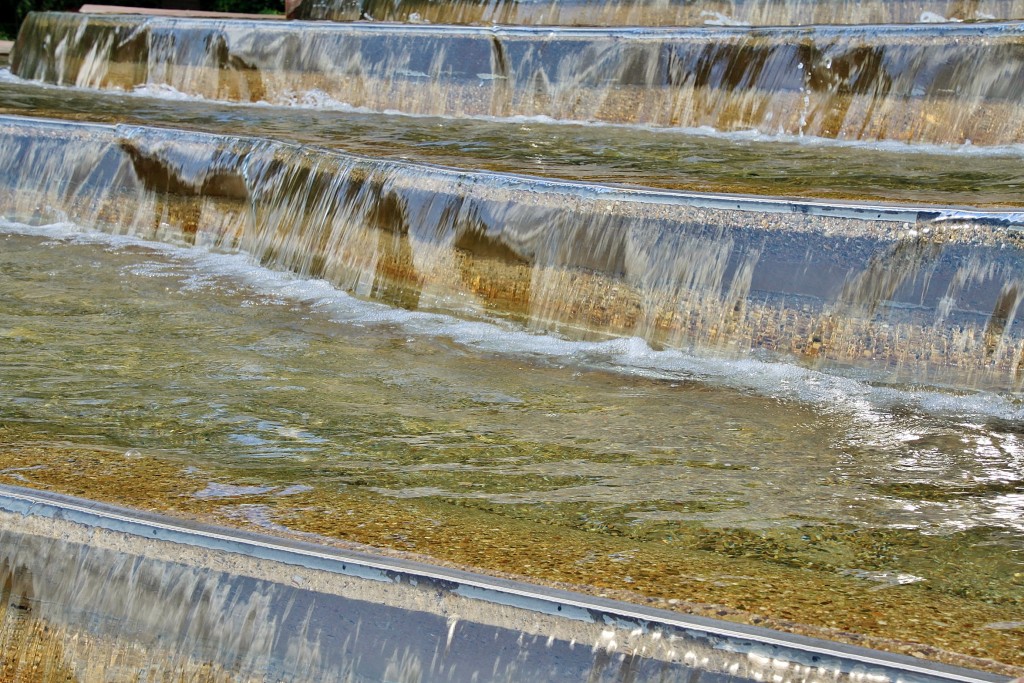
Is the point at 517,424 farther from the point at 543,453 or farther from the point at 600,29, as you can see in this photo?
the point at 600,29

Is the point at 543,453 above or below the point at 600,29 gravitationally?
below

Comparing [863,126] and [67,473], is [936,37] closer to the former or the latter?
[863,126]

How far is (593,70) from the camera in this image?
8.88 metres

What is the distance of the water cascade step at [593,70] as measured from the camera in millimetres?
7461

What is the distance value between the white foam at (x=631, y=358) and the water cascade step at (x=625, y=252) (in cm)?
9

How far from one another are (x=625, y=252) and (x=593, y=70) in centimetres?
416

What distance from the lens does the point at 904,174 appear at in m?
6.09

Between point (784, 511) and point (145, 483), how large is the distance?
148 cm

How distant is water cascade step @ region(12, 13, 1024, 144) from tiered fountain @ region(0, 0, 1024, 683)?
0.09 ft

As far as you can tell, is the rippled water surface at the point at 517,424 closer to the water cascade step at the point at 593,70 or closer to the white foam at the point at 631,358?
the white foam at the point at 631,358

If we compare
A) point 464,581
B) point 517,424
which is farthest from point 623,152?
point 464,581

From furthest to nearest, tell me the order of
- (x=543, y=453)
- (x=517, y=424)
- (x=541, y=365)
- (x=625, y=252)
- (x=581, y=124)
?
(x=581, y=124) < (x=625, y=252) < (x=541, y=365) < (x=517, y=424) < (x=543, y=453)

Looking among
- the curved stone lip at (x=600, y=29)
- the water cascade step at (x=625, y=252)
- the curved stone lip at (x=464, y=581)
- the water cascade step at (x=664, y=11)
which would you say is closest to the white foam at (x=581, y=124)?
the curved stone lip at (x=600, y=29)

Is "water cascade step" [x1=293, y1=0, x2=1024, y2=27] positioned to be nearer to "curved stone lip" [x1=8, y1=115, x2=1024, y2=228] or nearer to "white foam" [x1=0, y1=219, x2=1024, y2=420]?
"curved stone lip" [x1=8, y1=115, x2=1024, y2=228]
